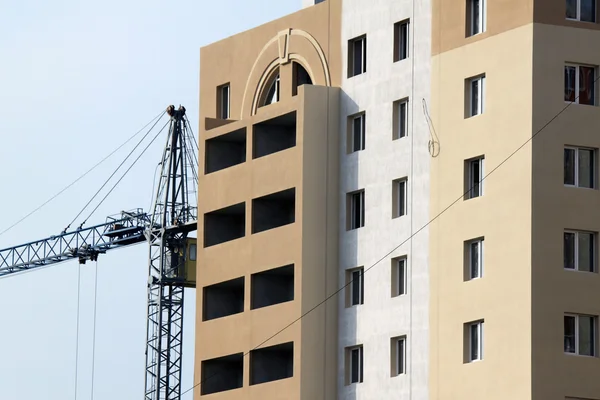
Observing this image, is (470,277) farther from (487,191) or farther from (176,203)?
(176,203)

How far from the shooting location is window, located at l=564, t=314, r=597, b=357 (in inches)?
2530

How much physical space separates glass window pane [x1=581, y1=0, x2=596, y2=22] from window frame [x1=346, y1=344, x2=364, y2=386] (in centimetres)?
1578

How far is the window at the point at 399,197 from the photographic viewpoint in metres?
71.5

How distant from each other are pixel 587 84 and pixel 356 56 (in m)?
12.2

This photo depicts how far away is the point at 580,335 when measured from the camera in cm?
6456

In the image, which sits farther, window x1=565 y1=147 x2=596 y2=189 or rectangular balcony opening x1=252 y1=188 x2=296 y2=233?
rectangular balcony opening x1=252 y1=188 x2=296 y2=233

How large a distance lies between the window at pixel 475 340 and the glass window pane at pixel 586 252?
419 centimetres

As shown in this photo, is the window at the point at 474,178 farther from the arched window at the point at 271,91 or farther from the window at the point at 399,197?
the arched window at the point at 271,91

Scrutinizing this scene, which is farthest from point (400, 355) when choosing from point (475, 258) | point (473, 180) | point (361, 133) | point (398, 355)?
point (361, 133)

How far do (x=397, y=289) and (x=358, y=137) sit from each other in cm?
721

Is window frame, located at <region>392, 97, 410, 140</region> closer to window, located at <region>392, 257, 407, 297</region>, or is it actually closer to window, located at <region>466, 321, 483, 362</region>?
window, located at <region>392, 257, 407, 297</region>

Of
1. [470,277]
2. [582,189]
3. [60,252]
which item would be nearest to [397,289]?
[470,277]

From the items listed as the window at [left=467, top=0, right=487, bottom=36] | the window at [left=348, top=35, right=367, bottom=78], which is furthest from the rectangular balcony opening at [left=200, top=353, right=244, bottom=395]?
the window at [left=467, top=0, right=487, bottom=36]

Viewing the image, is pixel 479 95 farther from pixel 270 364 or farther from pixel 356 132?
pixel 270 364
